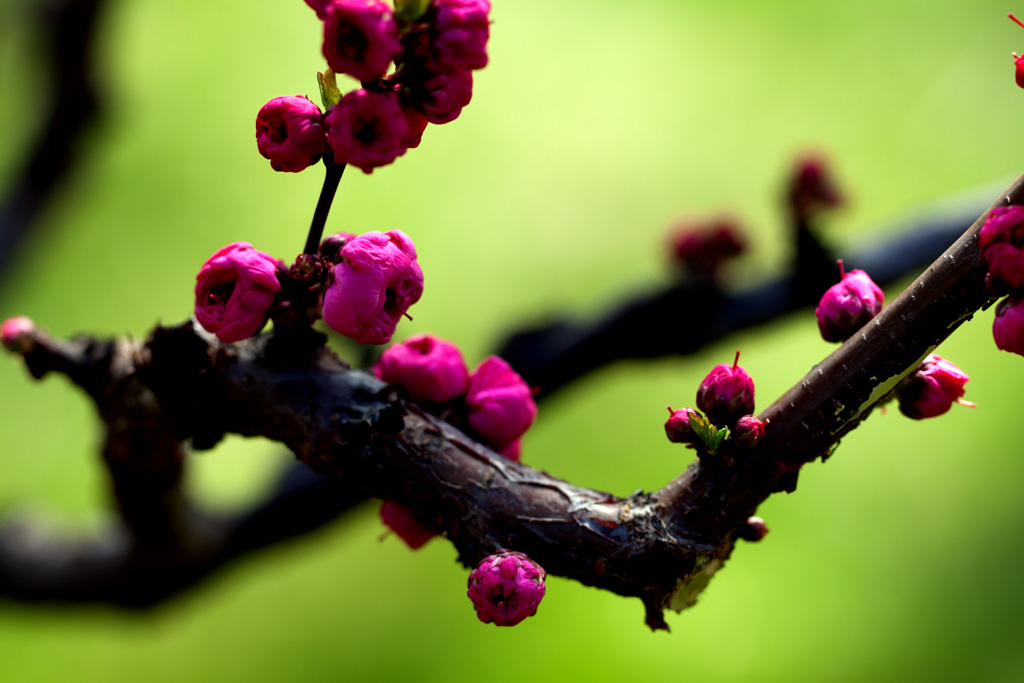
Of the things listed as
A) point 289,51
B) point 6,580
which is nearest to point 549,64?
point 289,51

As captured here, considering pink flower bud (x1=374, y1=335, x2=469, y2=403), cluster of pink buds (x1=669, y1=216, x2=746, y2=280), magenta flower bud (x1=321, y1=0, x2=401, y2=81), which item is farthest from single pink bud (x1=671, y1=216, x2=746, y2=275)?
magenta flower bud (x1=321, y1=0, x2=401, y2=81)

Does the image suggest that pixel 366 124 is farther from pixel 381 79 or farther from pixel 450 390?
pixel 450 390

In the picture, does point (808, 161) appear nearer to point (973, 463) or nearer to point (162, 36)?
point (973, 463)

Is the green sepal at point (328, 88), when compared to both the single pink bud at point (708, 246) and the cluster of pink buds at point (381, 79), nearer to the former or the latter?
the cluster of pink buds at point (381, 79)


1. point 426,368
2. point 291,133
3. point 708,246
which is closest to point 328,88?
point 291,133

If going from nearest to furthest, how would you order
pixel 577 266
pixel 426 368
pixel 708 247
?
pixel 426 368, pixel 708 247, pixel 577 266
